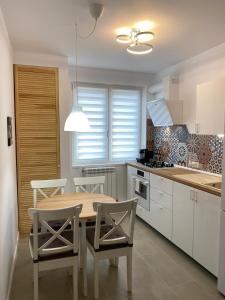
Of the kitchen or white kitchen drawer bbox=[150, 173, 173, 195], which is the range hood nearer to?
the kitchen

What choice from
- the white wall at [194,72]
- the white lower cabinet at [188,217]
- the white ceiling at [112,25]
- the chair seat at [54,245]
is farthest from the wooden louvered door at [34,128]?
the white wall at [194,72]

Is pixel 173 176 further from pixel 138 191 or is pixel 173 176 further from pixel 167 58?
pixel 167 58

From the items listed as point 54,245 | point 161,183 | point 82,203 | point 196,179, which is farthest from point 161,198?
point 54,245

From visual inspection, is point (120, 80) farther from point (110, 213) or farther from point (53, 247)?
point (53, 247)

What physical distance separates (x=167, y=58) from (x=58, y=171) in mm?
2259

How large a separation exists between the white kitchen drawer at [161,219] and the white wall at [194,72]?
1227 mm

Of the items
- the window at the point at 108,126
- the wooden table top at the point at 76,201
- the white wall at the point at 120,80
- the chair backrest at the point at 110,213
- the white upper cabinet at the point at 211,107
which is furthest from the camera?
the window at the point at 108,126

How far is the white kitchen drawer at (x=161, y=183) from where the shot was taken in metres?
3.12

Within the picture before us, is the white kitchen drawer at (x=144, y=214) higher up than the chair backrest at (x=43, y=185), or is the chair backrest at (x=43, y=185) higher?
the chair backrest at (x=43, y=185)

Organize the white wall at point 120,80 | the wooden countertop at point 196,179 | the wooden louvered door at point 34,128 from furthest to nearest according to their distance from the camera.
Answer: 1. the white wall at point 120,80
2. the wooden louvered door at point 34,128
3. the wooden countertop at point 196,179

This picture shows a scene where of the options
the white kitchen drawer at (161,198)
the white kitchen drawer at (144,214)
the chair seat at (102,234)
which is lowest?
the white kitchen drawer at (144,214)

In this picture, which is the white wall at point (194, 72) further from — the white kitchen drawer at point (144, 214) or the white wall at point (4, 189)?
the white wall at point (4, 189)

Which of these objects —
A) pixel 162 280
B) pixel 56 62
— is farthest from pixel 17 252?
pixel 56 62

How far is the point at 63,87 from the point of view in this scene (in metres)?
3.50
